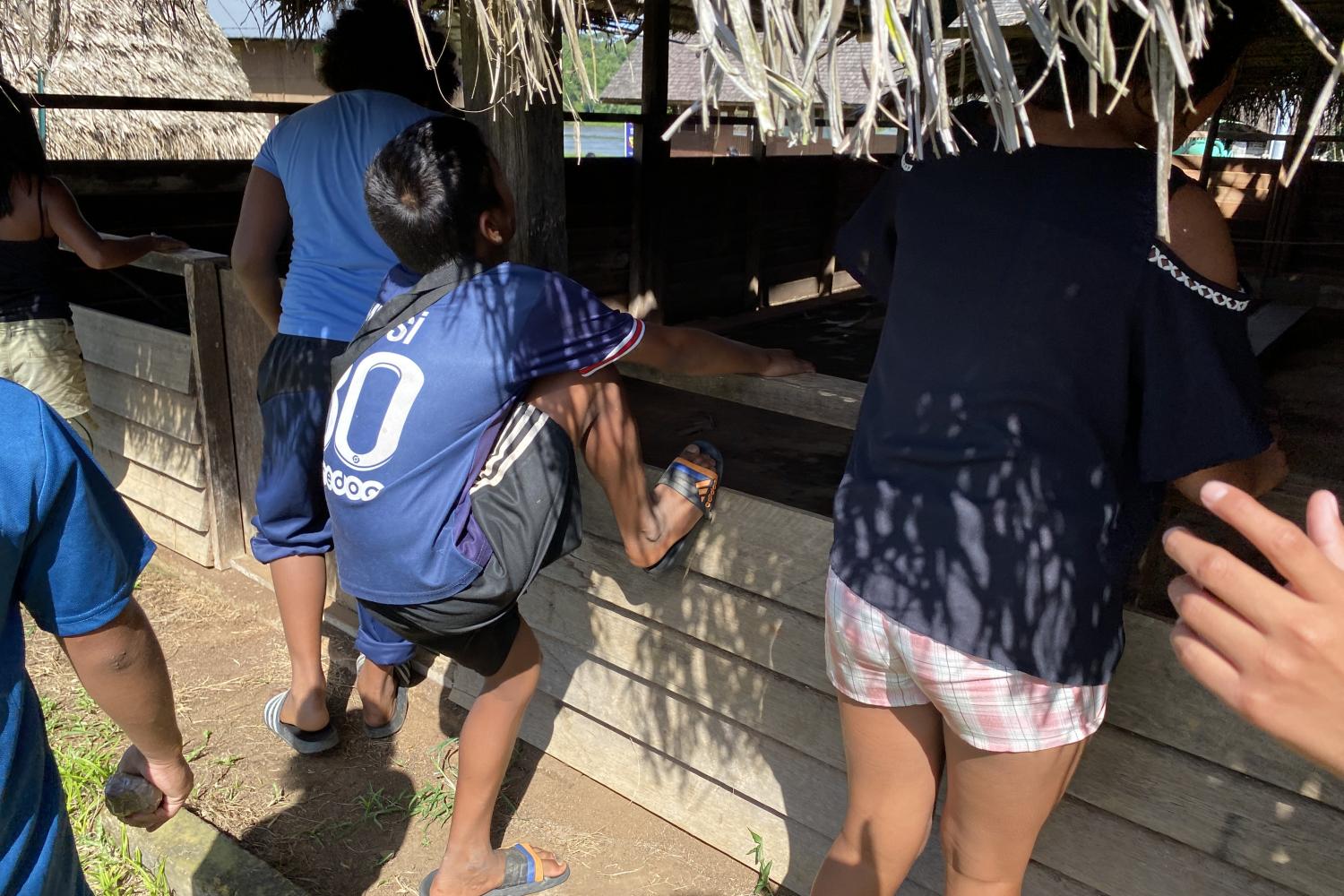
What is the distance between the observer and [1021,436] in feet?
4.73

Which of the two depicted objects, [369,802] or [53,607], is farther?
[369,802]

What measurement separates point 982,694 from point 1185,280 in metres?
0.63

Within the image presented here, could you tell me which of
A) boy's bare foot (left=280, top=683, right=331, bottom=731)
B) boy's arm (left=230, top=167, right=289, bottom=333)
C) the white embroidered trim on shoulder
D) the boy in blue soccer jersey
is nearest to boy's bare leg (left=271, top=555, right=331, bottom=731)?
boy's bare foot (left=280, top=683, right=331, bottom=731)

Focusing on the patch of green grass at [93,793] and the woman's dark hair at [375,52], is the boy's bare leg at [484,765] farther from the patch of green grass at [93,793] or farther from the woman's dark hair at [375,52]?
the woman's dark hair at [375,52]

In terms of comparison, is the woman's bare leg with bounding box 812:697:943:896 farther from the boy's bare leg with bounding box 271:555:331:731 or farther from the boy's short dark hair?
the boy's bare leg with bounding box 271:555:331:731

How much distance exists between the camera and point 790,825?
2.49m

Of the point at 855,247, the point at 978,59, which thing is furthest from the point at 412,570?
the point at 978,59

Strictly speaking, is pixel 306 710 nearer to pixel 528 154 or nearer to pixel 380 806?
pixel 380 806

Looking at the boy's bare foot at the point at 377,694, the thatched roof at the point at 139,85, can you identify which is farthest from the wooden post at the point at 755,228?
the boy's bare foot at the point at 377,694

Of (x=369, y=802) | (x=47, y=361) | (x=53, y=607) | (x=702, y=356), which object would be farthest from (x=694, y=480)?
(x=47, y=361)

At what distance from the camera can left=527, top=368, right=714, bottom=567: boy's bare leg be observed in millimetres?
2025

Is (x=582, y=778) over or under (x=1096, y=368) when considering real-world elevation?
under

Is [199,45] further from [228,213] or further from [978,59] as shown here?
[978,59]

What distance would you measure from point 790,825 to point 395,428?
135 cm
